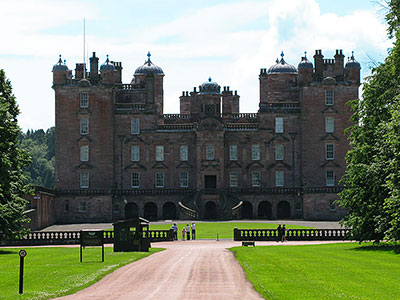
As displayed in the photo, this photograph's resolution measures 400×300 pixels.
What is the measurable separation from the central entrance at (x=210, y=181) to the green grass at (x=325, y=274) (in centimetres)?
5808

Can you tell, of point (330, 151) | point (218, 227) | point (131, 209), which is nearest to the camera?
point (218, 227)

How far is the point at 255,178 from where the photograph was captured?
106375 mm

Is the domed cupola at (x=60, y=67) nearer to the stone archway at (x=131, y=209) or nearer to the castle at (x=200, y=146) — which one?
the castle at (x=200, y=146)

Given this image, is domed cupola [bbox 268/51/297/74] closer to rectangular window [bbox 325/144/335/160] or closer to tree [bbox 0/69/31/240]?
rectangular window [bbox 325/144/335/160]

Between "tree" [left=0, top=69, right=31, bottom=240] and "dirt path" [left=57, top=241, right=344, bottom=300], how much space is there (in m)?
13.7

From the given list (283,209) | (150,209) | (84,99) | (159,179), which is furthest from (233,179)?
(84,99)

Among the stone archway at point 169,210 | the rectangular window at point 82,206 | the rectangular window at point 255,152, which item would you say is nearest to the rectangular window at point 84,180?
the rectangular window at point 82,206

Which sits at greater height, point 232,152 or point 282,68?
point 282,68

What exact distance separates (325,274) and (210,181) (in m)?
73.1

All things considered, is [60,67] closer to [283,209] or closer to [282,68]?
[282,68]

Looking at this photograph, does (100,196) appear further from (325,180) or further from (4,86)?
(4,86)

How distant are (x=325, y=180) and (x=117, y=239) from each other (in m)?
58.5

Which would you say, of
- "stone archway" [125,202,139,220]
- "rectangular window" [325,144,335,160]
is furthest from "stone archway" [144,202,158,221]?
"rectangular window" [325,144,335,160]

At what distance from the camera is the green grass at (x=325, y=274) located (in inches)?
1042
